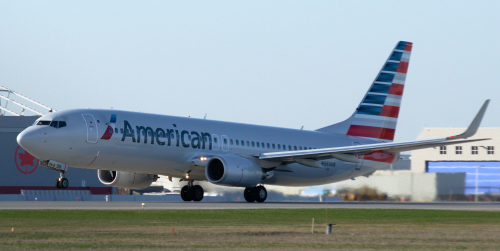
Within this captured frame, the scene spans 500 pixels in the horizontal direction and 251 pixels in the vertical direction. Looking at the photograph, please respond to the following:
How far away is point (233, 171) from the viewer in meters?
29.6

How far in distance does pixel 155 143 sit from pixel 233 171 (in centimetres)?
349

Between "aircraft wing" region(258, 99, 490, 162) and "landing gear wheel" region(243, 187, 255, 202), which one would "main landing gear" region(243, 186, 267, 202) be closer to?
"landing gear wheel" region(243, 187, 255, 202)

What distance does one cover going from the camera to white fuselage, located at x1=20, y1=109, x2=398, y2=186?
2755 centimetres

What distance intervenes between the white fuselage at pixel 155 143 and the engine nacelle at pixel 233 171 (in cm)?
79

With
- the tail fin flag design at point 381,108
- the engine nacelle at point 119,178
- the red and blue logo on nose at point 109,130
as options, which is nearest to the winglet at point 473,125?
the tail fin flag design at point 381,108

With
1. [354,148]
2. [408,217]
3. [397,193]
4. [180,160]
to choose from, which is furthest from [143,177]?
[408,217]

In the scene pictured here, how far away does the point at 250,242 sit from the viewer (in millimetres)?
12977

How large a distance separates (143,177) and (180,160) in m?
4.42

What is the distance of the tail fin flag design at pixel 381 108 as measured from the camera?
128ft

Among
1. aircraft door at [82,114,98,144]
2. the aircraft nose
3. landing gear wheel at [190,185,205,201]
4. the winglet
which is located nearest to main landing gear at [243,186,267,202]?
landing gear wheel at [190,185,205,201]

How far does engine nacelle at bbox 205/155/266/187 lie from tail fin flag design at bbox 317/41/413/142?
29.8 ft

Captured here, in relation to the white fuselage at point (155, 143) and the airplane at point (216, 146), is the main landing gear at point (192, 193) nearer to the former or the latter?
the airplane at point (216, 146)

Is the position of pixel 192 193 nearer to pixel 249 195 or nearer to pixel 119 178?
pixel 249 195

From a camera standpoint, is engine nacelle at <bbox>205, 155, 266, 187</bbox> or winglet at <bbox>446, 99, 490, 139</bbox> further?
engine nacelle at <bbox>205, 155, 266, 187</bbox>
